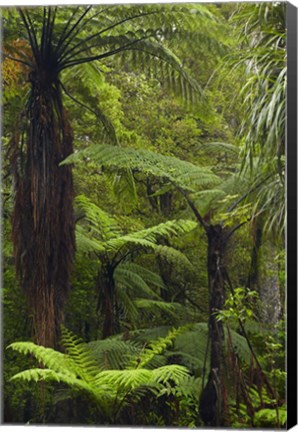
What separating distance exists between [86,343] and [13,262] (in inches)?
29.9

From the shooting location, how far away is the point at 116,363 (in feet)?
24.0

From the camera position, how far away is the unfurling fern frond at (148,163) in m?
7.34

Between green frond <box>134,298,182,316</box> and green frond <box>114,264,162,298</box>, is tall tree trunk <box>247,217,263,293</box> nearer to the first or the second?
green frond <box>134,298,182,316</box>


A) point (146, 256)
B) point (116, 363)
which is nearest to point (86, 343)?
point (116, 363)

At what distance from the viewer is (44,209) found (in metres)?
7.49

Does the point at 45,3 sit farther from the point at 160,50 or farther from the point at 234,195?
the point at 234,195

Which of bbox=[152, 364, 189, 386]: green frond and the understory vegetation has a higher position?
the understory vegetation

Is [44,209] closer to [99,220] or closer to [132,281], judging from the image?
[99,220]

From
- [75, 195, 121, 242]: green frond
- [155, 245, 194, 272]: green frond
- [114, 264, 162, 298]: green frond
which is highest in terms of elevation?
[75, 195, 121, 242]: green frond

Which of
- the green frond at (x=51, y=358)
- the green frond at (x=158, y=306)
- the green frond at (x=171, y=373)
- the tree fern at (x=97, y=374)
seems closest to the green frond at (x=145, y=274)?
the green frond at (x=158, y=306)

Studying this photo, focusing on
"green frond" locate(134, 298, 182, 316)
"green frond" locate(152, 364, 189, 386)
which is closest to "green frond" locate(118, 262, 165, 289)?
"green frond" locate(134, 298, 182, 316)

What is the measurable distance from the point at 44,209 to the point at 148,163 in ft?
2.56

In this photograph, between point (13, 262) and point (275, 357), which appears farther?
point (13, 262)

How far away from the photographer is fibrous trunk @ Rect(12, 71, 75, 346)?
7.47m
